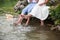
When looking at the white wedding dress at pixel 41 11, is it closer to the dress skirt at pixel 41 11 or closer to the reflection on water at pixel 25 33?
the dress skirt at pixel 41 11

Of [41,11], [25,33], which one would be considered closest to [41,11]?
[41,11]

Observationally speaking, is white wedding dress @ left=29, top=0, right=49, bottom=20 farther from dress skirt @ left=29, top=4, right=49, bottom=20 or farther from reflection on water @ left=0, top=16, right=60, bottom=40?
reflection on water @ left=0, top=16, right=60, bottom=40

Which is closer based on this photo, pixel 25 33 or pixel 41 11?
pixel 25 33

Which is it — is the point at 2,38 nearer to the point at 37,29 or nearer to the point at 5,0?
the point at 37,29

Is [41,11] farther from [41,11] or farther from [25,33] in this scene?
[25,33]

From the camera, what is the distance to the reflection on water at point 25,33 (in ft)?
25.7

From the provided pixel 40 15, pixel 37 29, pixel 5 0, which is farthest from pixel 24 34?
pixel 5 0

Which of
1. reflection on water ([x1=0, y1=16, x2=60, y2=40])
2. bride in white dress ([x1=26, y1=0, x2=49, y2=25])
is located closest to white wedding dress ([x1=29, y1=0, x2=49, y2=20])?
bride in white dress ([x1=26, y1=0, x2=49, y2=25])

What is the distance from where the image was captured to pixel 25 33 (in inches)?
329

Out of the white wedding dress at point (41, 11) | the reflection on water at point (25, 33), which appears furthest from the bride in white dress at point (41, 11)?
the reflection on water at point (25, 33)

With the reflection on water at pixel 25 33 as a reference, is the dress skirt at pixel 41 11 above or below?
above

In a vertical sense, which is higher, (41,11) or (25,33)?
(41,11)

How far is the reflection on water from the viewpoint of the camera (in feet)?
25.7

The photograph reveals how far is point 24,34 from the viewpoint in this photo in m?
8.23
